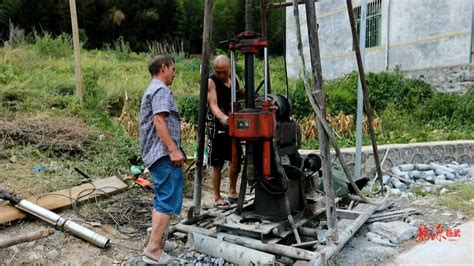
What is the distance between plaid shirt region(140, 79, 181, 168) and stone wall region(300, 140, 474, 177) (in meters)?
3.34

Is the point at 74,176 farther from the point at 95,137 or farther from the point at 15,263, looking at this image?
the point at 15,263

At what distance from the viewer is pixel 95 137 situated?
5961 millimetres

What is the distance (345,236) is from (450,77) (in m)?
7.74

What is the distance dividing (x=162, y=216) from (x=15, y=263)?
1163mm

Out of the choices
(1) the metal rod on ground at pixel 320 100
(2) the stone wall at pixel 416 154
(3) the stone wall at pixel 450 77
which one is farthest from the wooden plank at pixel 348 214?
(3) the stone wall at pixel 450 77

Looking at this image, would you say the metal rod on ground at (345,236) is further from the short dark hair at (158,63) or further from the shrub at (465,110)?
the shrub at (465,110)

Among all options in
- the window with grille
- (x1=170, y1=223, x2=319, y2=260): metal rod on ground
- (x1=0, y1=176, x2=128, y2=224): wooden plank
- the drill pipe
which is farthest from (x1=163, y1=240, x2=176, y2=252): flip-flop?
the window with grille

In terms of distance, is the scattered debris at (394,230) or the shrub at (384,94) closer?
the scattered debris at (394,230)

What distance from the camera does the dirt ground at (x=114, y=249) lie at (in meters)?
3.05

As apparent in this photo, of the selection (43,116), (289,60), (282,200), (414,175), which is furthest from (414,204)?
(289,60)

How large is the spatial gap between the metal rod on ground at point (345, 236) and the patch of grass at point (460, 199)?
976 mm

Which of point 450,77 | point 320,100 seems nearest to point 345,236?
point 320,100

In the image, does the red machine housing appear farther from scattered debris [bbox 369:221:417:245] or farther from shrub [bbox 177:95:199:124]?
shrub [bbox 177:95:199:124]

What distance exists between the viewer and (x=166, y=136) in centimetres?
280
